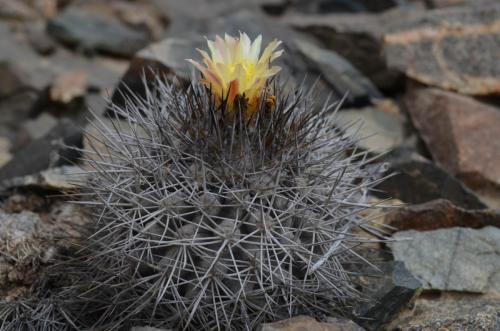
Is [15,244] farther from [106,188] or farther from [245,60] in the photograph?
[245,60]

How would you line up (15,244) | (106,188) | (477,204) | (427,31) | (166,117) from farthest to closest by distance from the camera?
(427,31)
(477,204)
(15,244)
(166,117)
(106,188)

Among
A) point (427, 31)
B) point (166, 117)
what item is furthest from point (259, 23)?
point (166, 117)

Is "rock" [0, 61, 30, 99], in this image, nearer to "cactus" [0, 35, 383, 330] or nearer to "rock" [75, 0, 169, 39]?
"rock" [75, 0, 169, 39]

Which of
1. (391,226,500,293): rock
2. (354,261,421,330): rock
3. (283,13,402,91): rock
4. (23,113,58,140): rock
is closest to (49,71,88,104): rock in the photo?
(23,113,58,140): rock

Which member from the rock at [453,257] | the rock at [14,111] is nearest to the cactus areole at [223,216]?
the rock at [453,257]

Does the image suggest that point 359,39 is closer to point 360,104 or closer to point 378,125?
point 360,104

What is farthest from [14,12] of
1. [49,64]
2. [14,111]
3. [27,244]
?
[27,244]

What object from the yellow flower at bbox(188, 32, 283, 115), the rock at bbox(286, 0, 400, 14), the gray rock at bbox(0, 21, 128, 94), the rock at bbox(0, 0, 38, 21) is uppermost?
the yellow flower at bbox(188, 32, 283, 115)
